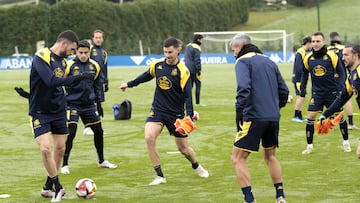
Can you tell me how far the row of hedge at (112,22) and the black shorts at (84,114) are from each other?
42817mm

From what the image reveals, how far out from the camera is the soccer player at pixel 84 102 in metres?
13.2

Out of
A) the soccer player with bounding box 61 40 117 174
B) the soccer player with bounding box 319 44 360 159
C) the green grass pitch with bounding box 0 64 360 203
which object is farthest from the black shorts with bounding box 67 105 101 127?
the soccer player with bounding box 319 44 360 159

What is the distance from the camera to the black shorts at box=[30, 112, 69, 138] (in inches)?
416

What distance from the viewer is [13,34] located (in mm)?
59312

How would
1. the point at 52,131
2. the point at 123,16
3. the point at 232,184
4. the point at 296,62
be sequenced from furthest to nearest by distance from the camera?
the point at 123,16 < the point at 296,62 < the point at 232,184 < the point at 52,131

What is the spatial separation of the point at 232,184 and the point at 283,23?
67.5 metres

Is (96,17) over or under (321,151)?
under

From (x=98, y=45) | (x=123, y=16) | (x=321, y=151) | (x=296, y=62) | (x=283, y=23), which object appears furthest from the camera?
(x=283, y=23)

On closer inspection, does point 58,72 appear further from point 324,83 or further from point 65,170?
point 324,83

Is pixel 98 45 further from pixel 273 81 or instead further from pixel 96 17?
pixel 96 17

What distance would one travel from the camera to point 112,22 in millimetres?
62781

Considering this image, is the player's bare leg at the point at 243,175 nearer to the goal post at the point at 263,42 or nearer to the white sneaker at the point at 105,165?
the white sneaker at the point at 105,165

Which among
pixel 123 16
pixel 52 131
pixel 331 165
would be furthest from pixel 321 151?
pixel 123 16

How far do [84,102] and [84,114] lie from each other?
198 millimetres
